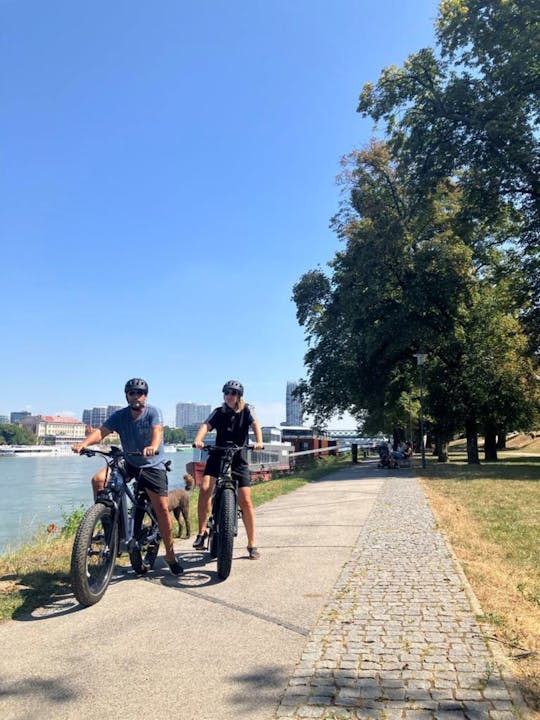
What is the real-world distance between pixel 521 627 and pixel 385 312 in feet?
73.4

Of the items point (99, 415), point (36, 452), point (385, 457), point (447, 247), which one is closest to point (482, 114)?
point (447, 247)

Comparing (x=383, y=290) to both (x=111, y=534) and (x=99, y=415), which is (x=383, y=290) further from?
(x=99, y=415)

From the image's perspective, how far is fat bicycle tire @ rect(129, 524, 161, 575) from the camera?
16.1 ft

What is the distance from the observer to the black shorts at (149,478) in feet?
16.2

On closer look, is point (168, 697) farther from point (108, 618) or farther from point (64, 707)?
point (108, 618)

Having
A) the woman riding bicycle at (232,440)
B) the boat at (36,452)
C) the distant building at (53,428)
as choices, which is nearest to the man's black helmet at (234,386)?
the woman riding bicycle at (232,440)

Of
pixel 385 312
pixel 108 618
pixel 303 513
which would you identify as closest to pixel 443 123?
pixel 385 312

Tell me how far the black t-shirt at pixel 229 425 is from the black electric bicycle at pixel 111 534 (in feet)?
2.21

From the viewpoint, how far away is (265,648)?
3297mm

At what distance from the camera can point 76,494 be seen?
84.4 feet

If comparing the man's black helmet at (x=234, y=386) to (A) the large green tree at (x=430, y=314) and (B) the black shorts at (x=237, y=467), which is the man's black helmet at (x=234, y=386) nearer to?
(B) the black shorts at (x=237, y=467)

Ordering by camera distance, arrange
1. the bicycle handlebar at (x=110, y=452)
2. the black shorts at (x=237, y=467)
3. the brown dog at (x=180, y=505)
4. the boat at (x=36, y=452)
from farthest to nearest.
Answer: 1. the boat at (x=36, y=452)
2. the brown dog at (x=180, y=505)
3. the black shorts at (x=237, y=467)
4. the bicycle handlebar at (x=110, y=452)

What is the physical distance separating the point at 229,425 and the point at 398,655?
9.59ft

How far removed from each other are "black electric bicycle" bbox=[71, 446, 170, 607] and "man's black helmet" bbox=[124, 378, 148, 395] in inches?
22.4
